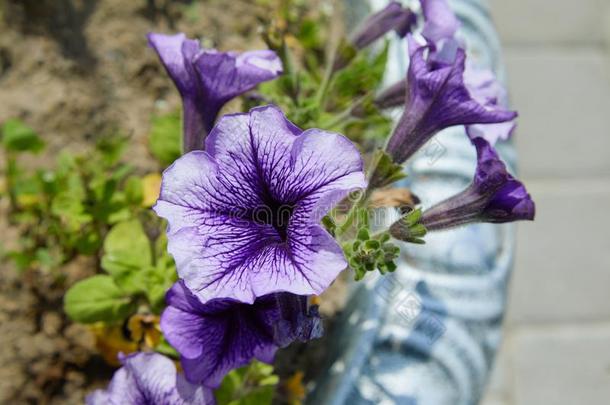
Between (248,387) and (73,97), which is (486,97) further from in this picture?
(73,97)

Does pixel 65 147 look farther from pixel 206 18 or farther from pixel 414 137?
pixel 414 137

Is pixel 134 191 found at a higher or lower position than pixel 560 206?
higher

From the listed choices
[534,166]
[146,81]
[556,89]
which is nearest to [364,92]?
[146,81]

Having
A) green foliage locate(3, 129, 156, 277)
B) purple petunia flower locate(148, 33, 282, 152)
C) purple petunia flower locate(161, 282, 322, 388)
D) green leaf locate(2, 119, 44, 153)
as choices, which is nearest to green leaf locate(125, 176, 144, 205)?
green foliage locate(3, 129, 156, 277)

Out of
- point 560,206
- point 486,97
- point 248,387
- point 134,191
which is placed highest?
point 486,97

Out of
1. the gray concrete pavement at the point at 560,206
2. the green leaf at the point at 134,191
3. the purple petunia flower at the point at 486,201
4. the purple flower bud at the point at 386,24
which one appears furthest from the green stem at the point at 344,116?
the gray concrete pavement at the point at 560,206

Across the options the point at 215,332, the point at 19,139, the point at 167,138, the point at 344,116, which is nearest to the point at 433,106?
the point at 344,116

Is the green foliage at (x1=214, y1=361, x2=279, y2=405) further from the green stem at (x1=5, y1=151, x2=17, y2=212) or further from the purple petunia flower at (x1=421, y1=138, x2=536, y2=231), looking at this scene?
the green stem at (x1=5, y1=151, x2=17, y2=212)
